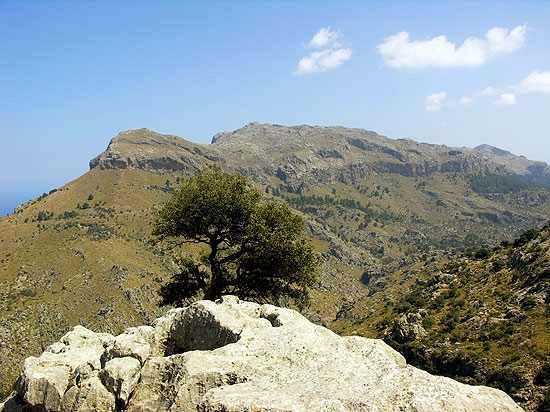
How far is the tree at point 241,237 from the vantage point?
87.6ft

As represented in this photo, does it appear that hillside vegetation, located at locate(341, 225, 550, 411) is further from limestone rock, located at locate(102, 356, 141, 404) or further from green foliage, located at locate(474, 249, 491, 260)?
limestone rock, located at locate(102, 356, 141, 404)

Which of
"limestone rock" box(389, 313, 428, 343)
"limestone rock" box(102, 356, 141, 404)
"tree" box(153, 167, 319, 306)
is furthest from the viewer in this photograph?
"limestone rock" box(389, 313, 428, 343)

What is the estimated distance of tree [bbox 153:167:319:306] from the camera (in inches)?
1051

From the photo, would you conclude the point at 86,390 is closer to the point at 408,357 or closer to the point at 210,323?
the point at 210,323

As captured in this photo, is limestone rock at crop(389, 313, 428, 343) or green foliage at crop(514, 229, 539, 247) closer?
limestone rock at crop(389, 313, 428, 343)

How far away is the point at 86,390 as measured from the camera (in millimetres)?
11938

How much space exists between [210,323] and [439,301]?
5370cm

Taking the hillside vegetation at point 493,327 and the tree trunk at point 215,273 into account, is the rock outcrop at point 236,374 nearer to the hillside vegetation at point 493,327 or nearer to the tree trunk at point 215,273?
the tree trunk at point 215,273

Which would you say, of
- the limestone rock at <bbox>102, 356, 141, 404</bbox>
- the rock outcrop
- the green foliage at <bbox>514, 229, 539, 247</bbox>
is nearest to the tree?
the rock outcrop

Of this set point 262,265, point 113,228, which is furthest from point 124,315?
point 262,265

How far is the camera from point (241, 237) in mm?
27688

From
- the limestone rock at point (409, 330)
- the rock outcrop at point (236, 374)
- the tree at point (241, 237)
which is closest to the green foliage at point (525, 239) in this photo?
the limestone rock at point (409, 330)

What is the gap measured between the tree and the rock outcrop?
1099 centimetres

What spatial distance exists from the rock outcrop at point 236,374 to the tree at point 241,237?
11.0 metres
